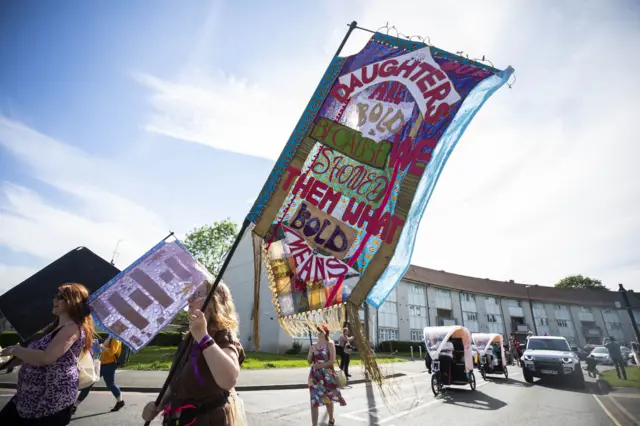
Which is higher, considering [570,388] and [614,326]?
[614,326]

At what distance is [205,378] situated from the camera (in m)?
1.86

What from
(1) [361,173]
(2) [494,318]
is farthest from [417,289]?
(1) [361,173]

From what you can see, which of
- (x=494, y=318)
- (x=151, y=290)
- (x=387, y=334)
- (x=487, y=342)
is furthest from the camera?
(x=494, y=318)

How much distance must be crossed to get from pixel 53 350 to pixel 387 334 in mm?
36006

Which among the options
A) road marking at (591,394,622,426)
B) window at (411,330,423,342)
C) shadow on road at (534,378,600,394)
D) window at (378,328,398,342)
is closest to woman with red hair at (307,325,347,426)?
road marking at (591,394,622,426)

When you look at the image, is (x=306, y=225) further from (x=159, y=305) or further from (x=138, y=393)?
(x=138, y=393)

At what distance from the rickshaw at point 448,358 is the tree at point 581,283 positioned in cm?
6832

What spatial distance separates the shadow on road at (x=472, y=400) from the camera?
800cm

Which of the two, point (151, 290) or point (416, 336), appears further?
point (416, 336)

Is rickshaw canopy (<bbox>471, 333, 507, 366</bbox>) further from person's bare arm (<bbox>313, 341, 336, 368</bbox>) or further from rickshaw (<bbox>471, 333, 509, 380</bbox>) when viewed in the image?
person's bare arm (<bbox>313, 341, 336, 368</bbox>)

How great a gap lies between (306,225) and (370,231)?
20.9 inches

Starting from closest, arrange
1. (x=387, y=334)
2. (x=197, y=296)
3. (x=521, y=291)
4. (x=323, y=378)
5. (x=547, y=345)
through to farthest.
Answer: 1. (x=197, y=296)
2. (x=323, y=378)
3. (x=547, y=345)
4. (x=387, y=334)
5. (x=521, y=291)

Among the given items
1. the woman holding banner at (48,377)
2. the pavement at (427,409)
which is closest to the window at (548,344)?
the pavement at (427,409)

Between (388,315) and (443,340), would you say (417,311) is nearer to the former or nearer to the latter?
(388,315)
